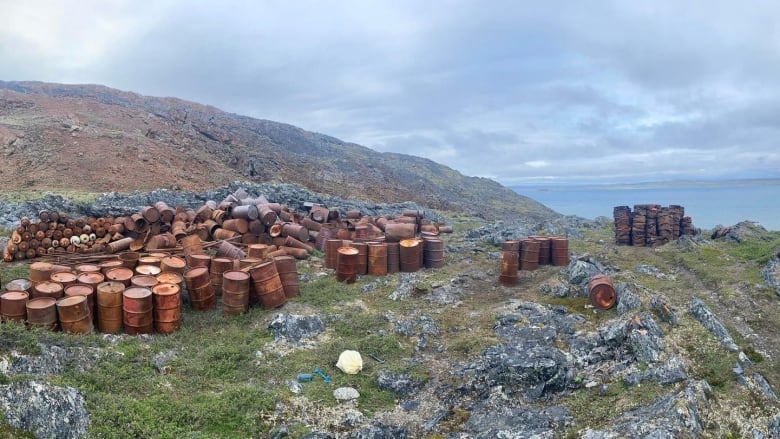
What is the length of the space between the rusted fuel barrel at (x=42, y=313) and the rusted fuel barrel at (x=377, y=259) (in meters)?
8.37

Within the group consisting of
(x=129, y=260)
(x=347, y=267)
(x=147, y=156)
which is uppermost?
(x=147, y=156)

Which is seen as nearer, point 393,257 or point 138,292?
point 138,292

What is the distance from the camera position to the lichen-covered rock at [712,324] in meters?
9.43

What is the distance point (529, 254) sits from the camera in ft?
55.5

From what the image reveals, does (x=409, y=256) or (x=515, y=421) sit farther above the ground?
(x=409, y=256)

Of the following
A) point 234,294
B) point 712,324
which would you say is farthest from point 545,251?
point 234,294

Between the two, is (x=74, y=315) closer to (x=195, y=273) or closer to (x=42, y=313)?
(x=42, y=313)

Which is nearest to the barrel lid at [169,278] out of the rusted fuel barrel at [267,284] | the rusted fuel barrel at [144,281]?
the rusted fuel barrel at [144,281]

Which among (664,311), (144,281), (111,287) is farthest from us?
(144,281)

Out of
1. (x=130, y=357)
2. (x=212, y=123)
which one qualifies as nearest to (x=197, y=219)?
(x=130, y=357)

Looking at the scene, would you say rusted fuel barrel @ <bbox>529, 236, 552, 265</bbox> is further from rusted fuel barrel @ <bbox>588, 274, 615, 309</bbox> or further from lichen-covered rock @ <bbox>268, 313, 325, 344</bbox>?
lichen-covered rock @ <bbox>268, 313, 325, 344</bbox>

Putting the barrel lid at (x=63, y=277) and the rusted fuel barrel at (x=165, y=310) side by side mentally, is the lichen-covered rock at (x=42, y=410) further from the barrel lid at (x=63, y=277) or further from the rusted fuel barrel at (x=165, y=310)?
the barrel lid at (x=63, y=277)

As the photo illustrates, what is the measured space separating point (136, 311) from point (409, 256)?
8.32 metres

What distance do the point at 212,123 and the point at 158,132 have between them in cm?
1453
